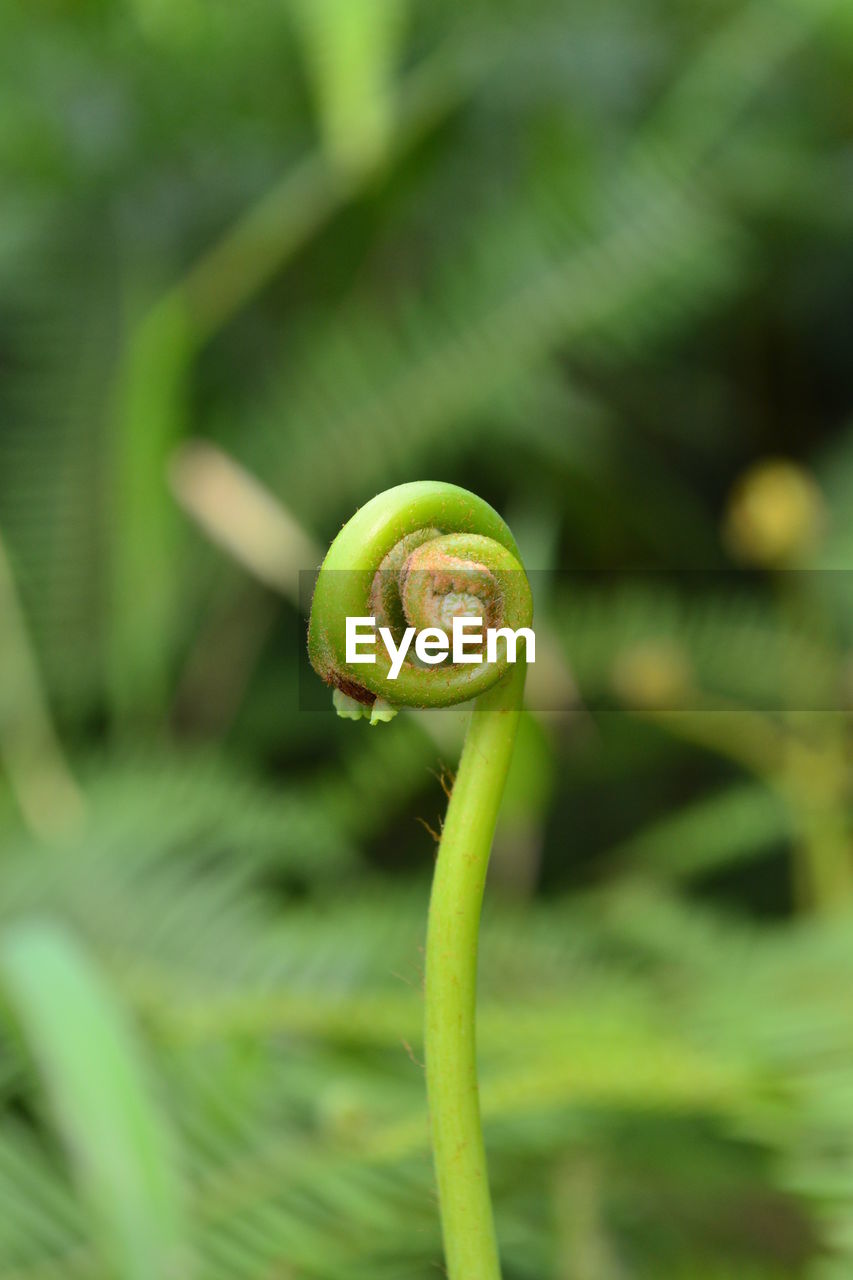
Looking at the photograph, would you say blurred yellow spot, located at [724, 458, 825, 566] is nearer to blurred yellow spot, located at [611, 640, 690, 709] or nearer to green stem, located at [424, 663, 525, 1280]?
blurred yellow spot, located at [611, 640, 690, 709]

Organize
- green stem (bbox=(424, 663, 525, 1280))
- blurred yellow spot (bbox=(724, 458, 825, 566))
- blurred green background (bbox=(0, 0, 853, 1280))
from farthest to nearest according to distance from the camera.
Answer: blurred yellow spot (bbox=(724, 458, 825, 566)) → blurred green background (bbox=(0, 0, 853, 1280)) → green stem (bbox=(424, 663, 525, 1280))

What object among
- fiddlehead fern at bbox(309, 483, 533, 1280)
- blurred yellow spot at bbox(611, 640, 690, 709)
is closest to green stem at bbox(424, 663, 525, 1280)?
fiddlehead fern at bbox(309, 483, 533, 1280)

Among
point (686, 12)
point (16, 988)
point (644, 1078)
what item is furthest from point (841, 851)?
point (686, 12)

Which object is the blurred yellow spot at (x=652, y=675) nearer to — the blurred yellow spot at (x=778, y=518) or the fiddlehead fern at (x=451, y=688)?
the blurred yellow spot at (x=778, y=518)

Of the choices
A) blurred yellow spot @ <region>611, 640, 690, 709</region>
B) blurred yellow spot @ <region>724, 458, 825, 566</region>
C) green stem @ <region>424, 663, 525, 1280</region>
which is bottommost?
green stem @ <region>424, 663, 525, 1280</region>

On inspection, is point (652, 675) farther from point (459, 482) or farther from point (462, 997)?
point (462, 997)

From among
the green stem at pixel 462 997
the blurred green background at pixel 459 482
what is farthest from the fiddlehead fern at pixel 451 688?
the blurred green background at pixel 459 482

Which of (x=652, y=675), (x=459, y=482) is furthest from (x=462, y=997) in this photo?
(x=459, y=482)
